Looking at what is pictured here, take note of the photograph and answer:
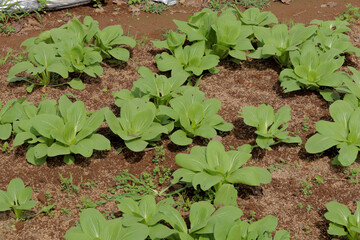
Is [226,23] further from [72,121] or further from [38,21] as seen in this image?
[38,21]

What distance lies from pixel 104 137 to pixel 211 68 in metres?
1.89

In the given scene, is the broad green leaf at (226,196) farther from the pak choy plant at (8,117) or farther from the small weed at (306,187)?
the pak choy plant at (8,117)

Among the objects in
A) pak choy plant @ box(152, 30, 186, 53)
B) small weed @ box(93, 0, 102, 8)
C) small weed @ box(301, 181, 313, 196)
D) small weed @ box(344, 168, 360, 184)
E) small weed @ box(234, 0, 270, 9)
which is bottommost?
small weed @ box(301, 181, 313, 196)

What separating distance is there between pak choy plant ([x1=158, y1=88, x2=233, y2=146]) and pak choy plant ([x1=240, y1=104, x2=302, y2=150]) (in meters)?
0.25

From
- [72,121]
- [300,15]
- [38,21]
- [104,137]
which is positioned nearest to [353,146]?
[104,137]

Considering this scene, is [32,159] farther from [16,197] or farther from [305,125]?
[305,125]

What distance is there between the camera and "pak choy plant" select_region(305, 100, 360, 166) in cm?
454

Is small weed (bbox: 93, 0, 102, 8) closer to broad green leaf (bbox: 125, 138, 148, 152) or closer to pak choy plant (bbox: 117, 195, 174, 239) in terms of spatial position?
broad green leaf (bbox: 125, 138, 148, 152)

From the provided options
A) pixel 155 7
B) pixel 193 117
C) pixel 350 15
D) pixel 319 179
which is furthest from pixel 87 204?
pixel 350 15

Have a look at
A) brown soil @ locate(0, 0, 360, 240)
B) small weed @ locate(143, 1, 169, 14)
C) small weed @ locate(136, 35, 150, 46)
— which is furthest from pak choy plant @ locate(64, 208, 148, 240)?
small weed @ locate(143, 1, 169, 14)

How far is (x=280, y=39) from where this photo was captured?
19.6 ft

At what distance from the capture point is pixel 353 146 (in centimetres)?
457

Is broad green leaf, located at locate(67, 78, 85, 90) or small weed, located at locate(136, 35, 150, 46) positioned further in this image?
small weed, located at locate(136, 35, 150, 46)

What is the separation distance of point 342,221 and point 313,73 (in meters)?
2.04
